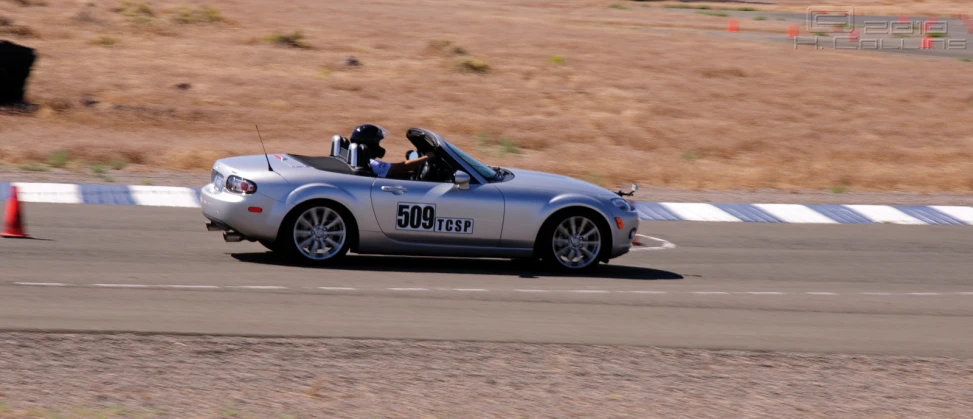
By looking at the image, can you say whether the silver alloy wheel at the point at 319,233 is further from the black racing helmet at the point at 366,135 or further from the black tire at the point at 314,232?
the black racing helmet at the point at 366,135

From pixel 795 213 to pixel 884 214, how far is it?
137 cm

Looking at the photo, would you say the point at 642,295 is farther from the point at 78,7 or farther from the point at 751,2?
the point at 751,2

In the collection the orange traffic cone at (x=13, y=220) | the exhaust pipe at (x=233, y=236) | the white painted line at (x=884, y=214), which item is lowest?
the orange traffic cone at (x=13, y=220)

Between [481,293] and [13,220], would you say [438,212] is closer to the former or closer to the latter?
[481,293]

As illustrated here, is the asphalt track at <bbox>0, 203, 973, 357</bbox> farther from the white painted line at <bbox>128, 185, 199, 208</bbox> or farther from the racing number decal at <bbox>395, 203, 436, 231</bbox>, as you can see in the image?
the white painted line at <bbox>128, 185, 199, 208</bbox>

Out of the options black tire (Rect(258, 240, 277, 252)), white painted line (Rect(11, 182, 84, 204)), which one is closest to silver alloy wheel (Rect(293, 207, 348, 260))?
black tire (Rect(258, 240, 277, 252))

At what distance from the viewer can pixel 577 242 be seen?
1105 cm

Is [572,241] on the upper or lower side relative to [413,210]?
lower

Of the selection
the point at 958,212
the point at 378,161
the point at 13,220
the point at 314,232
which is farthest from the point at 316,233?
the point at 958,212

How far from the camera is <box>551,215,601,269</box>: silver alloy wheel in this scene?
36.0ft

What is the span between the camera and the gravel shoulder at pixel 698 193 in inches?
637

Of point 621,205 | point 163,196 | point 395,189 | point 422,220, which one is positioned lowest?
point 163,196

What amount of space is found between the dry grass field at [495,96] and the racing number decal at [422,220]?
8.69 meters

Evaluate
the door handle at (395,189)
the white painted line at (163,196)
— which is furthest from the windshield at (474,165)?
the white painted line at (163,196)
